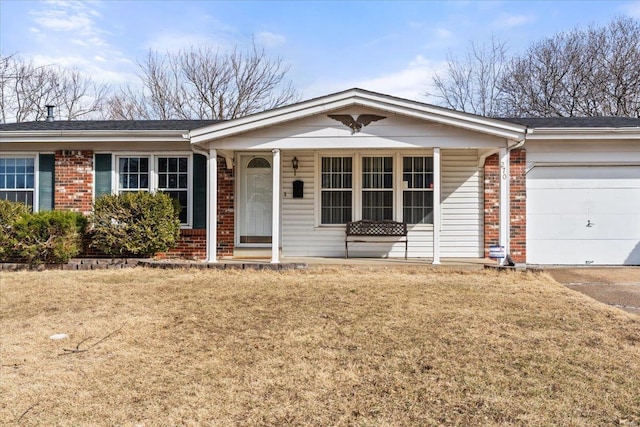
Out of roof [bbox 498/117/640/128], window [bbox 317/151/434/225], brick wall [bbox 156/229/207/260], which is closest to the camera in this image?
roof [bbox 498/117/640/128]

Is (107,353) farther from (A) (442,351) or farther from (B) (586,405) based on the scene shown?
(B) (586,405)

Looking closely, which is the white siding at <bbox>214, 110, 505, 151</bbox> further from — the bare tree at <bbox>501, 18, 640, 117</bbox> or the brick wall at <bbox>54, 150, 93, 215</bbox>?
the bare tree at <bbox>501, 18, 640, 117</bbox>

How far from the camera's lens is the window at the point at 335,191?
35.2ft

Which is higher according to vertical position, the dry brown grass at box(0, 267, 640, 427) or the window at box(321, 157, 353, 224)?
the window at box(321, 157, 353, 224)

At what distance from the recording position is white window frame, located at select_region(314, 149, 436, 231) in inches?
417

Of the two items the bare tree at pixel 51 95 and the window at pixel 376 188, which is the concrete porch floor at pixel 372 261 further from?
the bare tree at pixel 51 95

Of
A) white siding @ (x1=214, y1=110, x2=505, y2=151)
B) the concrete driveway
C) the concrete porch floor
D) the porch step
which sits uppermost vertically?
white siding @ (x1=214, y1=110, x2=505, y2=151)

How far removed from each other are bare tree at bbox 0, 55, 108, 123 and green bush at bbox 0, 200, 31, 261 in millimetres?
16176

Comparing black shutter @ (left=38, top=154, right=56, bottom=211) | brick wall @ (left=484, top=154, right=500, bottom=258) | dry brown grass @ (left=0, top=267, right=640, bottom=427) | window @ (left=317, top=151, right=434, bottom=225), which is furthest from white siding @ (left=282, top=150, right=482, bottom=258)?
black shutter @ (left=38, top=154, right=56, bottom=211)

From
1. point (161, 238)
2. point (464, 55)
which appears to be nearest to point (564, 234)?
point (161, 238)

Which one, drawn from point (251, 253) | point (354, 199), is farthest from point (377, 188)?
point (251, 253)

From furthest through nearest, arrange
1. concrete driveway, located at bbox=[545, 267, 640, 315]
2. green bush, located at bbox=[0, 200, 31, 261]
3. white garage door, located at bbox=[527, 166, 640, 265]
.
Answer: white garage door, located at bbox=[527, 166, 640, 265], green bush, located at bbox=[0, 200, 31, 261], concrete driveway, located at bbox=[545, 267, 640, 315]

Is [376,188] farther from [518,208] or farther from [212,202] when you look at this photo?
[212,202]

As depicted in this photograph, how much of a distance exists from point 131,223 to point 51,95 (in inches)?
880
